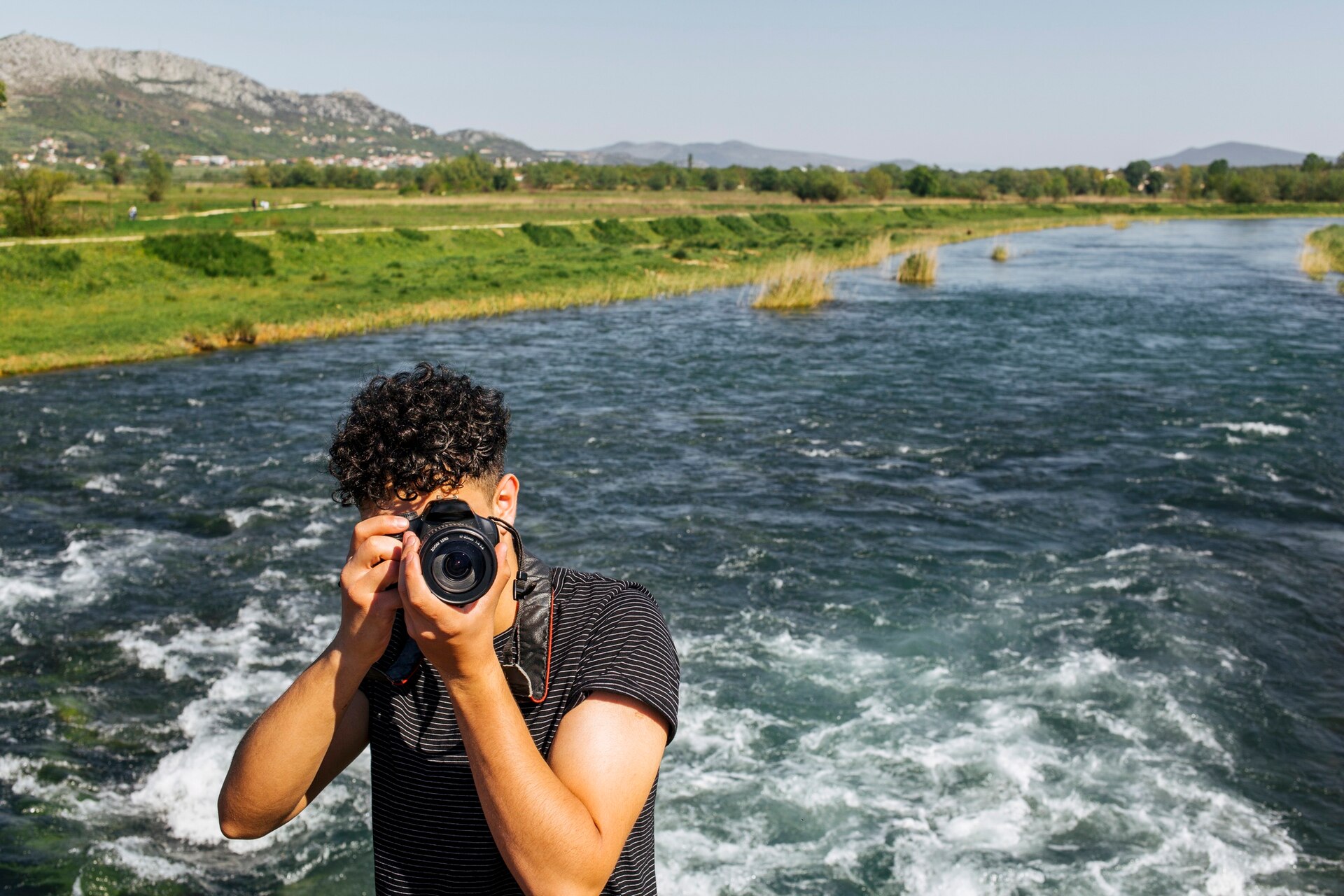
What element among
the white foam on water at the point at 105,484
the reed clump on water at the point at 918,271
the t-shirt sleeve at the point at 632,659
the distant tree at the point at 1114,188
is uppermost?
the t-shirt sleeve at the point at 632,659

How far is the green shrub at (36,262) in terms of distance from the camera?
30.3 meters

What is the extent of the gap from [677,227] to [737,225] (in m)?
5.80

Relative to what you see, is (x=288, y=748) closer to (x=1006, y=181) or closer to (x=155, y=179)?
(x=155, y=179)

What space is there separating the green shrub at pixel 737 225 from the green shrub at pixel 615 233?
24.9 feet

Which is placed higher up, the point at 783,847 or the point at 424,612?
the point at 424,612

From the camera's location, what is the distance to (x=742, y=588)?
1123 cm

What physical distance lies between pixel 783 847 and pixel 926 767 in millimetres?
1531

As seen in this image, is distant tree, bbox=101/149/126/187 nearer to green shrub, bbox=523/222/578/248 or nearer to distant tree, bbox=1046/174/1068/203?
green shrub, bbox=523/222/578/248

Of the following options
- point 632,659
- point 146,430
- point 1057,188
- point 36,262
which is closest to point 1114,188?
point 1057,188

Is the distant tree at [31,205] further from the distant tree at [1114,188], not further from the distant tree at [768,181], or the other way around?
the distant tree at [1114,188]

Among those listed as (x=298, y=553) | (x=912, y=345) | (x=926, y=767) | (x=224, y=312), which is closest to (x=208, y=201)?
(x=224, y=312)

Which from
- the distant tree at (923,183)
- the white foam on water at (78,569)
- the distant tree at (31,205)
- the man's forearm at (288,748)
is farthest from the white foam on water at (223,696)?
the distant tree at (923,183)

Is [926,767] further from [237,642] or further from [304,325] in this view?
[304,325]

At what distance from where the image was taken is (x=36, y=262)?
3130 centimetres
